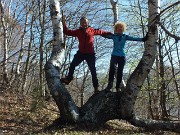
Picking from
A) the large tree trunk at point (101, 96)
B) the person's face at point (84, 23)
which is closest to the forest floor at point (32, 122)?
the large tree trunk at point (101, 96)

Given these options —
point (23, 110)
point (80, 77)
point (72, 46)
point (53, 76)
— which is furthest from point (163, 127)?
point (80, 77)

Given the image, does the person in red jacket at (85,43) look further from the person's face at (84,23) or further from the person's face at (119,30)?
the person's face at (119,30)

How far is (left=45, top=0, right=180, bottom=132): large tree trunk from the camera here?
837cm

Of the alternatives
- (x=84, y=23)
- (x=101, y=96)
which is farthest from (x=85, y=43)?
(x=101, y=96)

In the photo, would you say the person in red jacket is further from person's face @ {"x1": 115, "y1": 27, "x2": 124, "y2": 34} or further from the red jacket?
person's face @ {"x1": 115, "y1": 27, "x2": 124, "y2": 34}

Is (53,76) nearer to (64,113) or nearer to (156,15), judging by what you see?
(64,113)

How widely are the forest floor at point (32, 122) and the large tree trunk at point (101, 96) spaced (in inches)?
12.5

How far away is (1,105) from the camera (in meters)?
11.0

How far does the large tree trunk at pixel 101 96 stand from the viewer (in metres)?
8.37

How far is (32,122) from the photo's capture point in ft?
30.8

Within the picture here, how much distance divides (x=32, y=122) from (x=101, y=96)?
2.30 meters

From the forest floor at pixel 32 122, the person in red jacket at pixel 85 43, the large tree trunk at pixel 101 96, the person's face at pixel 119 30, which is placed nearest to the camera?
the forest floor at pixel 32 122

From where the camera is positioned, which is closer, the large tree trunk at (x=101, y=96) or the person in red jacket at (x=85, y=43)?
the large tree trunk at (x=101, y=96)

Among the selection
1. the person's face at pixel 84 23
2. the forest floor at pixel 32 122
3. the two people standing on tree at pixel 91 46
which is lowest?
the forest floor at pixel 32 122
